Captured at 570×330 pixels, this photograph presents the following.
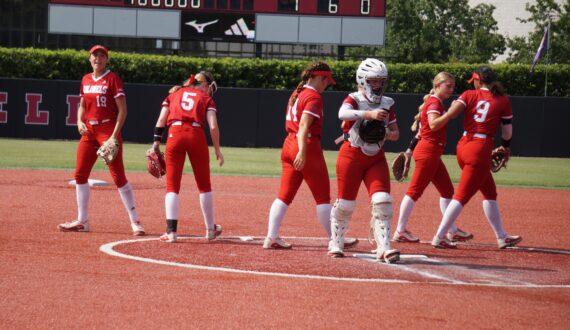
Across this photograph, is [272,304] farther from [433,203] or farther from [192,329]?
[433,203]

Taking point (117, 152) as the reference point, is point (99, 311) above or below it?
below

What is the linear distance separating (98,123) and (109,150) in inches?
18.9

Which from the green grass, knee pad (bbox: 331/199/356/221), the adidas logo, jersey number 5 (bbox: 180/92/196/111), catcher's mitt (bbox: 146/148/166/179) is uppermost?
the adidas logo

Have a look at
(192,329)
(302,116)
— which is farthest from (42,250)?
(192,329)

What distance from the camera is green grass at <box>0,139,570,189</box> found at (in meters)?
21.6

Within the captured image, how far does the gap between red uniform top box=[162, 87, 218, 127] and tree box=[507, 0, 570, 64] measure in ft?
128

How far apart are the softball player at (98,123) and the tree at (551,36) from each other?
128 ft

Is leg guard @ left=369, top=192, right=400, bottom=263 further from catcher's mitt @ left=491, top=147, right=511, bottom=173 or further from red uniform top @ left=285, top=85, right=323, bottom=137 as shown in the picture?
catcher's mitt @ left=491, top=147, right=511, bottom=173

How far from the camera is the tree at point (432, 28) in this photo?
180 feet

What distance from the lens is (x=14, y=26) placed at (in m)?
57.4

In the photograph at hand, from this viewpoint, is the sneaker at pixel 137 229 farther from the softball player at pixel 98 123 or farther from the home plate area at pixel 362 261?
the home plate area at pixel 362 261

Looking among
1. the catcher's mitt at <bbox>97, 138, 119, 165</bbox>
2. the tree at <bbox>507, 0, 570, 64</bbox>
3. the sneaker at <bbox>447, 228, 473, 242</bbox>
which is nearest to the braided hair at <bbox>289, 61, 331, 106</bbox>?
the catcher's mitt at <bbox>97, 138, 119, 165</bbox>

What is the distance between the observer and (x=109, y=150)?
10602 millimetres

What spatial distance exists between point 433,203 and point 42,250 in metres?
8.58
